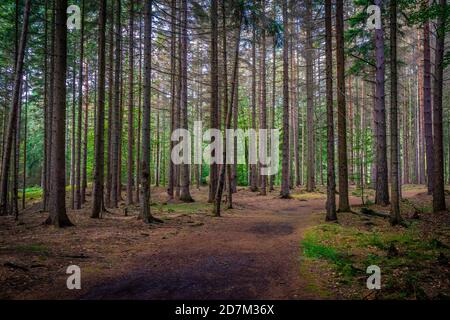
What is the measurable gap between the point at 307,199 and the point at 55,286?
60.3 ft

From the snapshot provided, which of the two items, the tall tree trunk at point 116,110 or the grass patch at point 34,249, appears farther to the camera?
the tall tree trunk at point 116,110

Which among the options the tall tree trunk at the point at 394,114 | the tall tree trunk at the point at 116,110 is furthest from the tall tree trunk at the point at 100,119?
the tall tree trunk at the point at 394,114

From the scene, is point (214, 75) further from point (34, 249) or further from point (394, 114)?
point (34, 249)

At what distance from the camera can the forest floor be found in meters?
5.25

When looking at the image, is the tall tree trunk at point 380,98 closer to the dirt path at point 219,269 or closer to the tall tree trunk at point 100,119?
the dirt path at point 219,269

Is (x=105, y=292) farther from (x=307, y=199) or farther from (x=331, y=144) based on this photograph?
(x=307, y=199)

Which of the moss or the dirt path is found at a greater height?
the moss

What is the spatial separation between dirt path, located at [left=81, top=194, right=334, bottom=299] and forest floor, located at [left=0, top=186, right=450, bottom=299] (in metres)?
0.02

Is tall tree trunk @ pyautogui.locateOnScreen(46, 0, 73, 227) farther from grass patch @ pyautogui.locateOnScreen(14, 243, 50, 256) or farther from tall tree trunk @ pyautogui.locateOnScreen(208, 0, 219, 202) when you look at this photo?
tall tree trunk @ pyautogui.locateOnScreen(208, 0, 219, 202)

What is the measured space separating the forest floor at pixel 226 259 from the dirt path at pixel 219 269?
2 cm

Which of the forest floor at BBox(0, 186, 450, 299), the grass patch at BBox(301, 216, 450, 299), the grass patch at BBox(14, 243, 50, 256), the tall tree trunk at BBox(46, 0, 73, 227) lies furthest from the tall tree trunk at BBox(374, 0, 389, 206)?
the grass patch at BBox(14, 243, 50, 256)

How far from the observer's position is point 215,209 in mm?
14680

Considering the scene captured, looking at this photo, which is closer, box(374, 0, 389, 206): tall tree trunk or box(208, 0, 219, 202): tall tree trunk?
box(374, 0, 389, 206): tall tree trunk

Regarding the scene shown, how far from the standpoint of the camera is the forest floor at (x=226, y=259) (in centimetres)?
525
